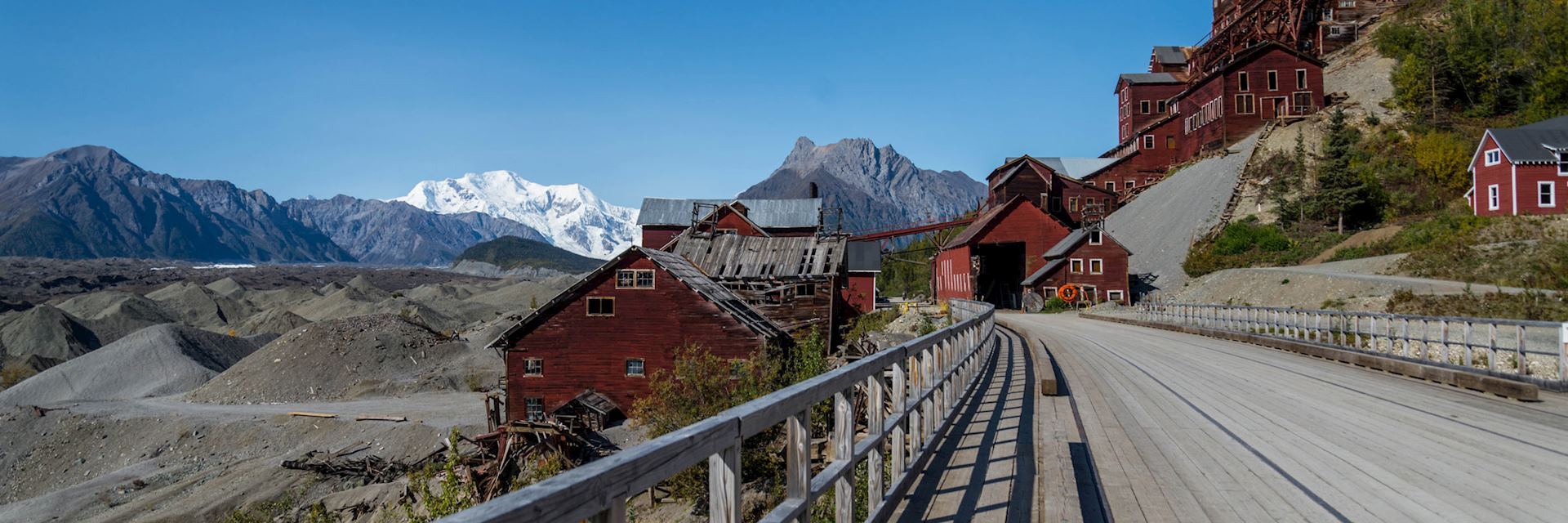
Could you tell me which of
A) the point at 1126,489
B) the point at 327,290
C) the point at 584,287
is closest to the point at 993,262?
the point at 584,287

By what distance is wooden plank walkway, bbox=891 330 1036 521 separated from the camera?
613cm

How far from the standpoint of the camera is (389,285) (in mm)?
168000

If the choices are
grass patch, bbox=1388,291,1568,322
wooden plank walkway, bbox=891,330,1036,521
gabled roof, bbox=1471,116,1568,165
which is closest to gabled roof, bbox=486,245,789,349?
wooden plank walkway, bbox=891,330,1036,521

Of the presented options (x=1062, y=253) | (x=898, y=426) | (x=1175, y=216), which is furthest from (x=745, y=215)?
(x=898, y=426)

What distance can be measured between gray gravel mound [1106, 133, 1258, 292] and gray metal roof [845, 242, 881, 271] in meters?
17.2

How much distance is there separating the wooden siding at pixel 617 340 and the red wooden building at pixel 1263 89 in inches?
2084

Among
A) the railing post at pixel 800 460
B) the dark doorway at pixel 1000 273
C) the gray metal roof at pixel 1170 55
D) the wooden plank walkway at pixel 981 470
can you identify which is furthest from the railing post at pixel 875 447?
the gray metal roof at pixel 1170 55

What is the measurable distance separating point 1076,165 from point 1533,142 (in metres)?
42.5

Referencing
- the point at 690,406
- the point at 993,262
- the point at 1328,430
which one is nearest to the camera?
the point at 1328,430

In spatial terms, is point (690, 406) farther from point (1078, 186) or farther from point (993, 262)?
point (1078, 186)

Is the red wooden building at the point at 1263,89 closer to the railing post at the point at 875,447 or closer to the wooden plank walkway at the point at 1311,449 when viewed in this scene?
the wooden plank walkway at the point at 1311,449

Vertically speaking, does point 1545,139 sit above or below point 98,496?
above

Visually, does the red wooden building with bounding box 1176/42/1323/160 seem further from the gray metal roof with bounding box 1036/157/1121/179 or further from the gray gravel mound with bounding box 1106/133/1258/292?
the gray metal roof with bounding box 1036/157/1121/179

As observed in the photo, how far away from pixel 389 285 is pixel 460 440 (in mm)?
150712
